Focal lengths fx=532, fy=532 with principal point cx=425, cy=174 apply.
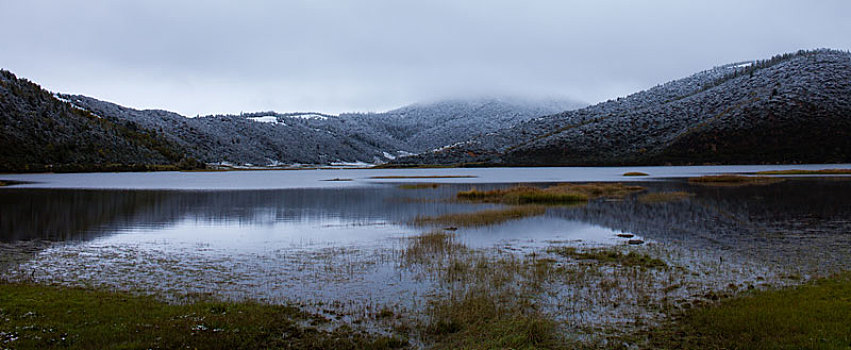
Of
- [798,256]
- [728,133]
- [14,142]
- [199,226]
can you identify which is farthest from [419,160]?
[798,256]

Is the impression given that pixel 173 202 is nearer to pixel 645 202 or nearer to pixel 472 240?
pixel 472 240

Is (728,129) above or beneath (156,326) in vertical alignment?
above

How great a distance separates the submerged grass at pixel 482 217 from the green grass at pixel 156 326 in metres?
17.2

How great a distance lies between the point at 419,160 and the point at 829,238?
7072 inches

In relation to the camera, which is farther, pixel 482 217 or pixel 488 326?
pixel 482 217

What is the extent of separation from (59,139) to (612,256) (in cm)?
16938

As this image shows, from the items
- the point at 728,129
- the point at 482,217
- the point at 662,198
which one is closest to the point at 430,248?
the point at 482,217

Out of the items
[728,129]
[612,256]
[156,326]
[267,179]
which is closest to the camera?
[156,326]

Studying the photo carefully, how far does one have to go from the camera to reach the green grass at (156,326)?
358 inches

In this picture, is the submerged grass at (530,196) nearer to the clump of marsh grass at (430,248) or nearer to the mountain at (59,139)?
the clump of marsh grass at (430,248)

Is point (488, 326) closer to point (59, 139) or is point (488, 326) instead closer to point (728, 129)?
point (728, 129)

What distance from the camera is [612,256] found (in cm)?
1805

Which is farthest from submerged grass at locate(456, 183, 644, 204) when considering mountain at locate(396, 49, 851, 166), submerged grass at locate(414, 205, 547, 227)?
mountain at locate(396, 49, 851, 166)

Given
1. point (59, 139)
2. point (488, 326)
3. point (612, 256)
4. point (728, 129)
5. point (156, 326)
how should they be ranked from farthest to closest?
1. point (728, 129)
2. point (59, 139)
3. point (612, 256)
4. point (488, 326)
5. point (156, 326)
